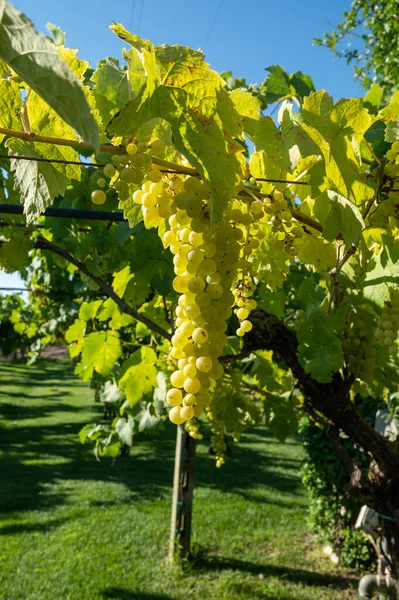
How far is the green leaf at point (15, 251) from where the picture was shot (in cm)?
277

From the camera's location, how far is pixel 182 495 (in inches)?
208

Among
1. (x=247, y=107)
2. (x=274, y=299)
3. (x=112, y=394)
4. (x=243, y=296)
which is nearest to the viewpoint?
(x=247, y=107)

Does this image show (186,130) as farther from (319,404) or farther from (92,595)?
(92,595)

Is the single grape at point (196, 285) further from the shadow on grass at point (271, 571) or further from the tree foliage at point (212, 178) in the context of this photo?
the shadow on grass at point (271, 571)

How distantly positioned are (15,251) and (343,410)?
1909 millimetres

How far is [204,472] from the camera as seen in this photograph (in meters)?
9.17

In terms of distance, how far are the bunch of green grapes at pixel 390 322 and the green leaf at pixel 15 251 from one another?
6.46 ft

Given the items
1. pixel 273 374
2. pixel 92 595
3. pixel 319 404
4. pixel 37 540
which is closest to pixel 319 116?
pixel 319 404

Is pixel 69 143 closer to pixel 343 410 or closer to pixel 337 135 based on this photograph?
pixel 337 135

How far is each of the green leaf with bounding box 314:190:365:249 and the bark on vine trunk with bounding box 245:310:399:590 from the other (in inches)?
50.8

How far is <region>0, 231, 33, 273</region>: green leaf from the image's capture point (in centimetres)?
277

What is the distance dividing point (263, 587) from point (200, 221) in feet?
17.2

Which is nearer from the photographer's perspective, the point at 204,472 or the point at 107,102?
the point at 107,102

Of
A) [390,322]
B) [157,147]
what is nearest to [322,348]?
[390,322]
